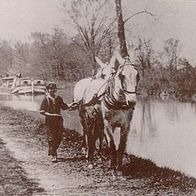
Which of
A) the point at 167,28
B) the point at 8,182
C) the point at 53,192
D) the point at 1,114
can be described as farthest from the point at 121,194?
the point at 167,28

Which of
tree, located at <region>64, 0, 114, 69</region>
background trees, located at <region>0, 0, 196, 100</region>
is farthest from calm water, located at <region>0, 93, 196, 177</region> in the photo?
tree, located at <region>64, 0, 114, 69</region>

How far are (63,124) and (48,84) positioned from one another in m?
0.18

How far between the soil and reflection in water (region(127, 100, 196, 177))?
7 cm

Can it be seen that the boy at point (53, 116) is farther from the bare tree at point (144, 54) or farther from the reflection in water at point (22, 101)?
the bare tree at point (144, 54)

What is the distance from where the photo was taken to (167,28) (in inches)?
102

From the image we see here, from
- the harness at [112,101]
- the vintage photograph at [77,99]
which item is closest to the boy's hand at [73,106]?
the vintage photograph at [77,99]

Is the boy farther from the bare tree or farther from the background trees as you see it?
the bare tree

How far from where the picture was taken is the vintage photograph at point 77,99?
89.9 inches

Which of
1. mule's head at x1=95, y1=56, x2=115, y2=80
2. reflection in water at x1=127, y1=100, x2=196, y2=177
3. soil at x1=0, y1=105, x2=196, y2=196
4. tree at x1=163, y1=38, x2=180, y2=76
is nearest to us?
soil at x1=0, y1=105, x2=196, y2=196

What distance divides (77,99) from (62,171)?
1.05ft

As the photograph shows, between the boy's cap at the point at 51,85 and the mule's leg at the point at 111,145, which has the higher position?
the boy's cap at the point at 51,85

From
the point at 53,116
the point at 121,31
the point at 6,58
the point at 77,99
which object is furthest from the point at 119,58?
the point at 6,58

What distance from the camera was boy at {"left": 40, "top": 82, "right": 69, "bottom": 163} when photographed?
2314mm

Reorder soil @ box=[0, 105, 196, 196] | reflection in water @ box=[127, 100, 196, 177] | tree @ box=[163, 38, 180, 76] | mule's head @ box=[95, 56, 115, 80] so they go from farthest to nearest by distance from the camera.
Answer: tree @ box=[163, 38, 180, 76]
reflection in water @ box=[127, 100, 196, 177]
mule's head @ box=[95, 56, 115, 80]
soil @ box=[0, 105, 196, 196]
